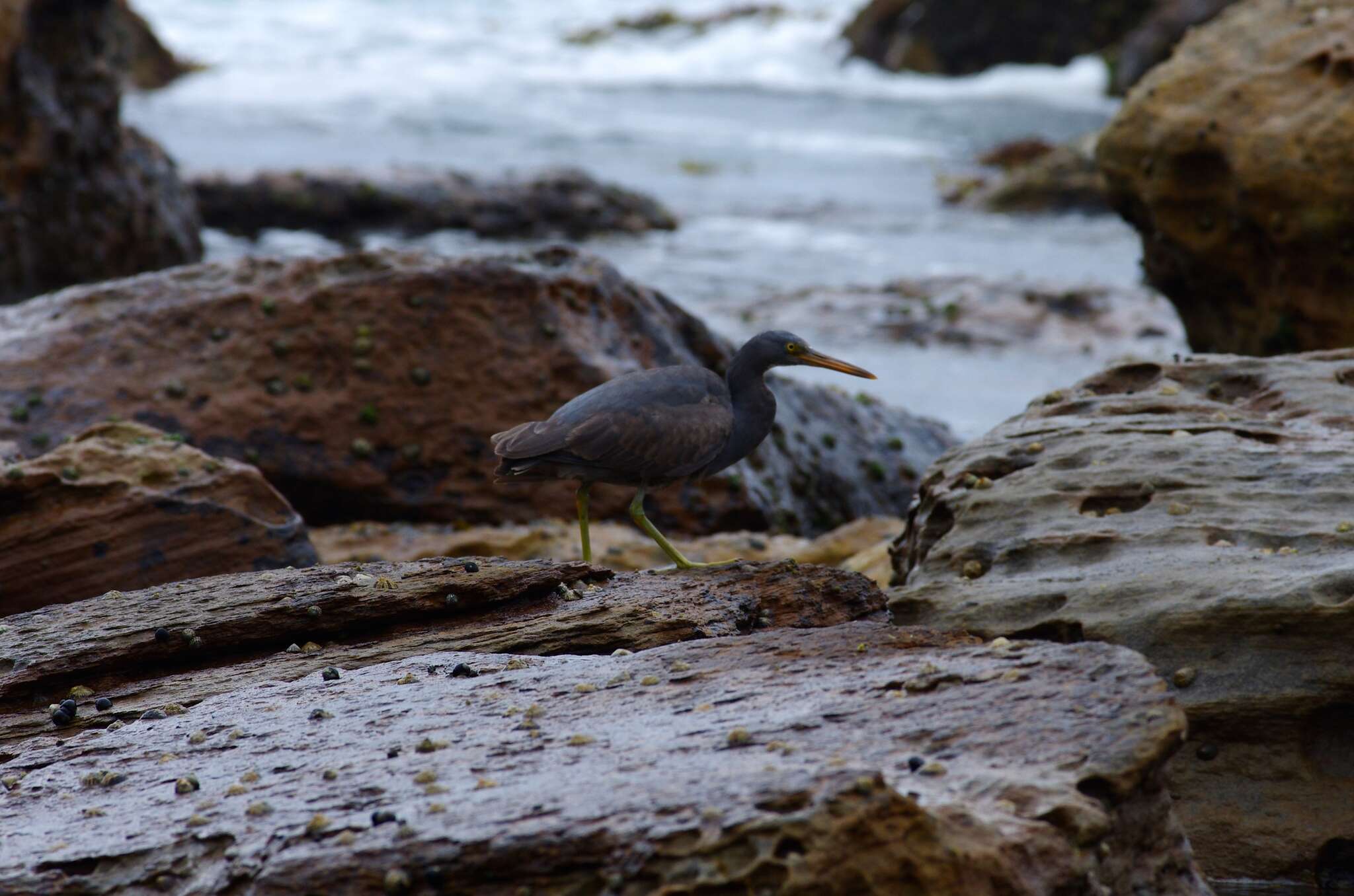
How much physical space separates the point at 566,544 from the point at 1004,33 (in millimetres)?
38779

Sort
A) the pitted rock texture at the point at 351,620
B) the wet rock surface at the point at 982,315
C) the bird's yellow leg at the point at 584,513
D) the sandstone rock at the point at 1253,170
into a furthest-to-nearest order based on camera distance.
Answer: the wet rock surface at the point at 982,315 → the sandstone rock at the point at 1253,170 → the bird's yellow leg at the point at 584,513 → the pitted rock texture at the point at 351,620

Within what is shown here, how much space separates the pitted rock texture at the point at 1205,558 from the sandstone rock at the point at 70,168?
10650 mm

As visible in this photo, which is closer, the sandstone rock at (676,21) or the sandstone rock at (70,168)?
the sandstone rock at (70,168)

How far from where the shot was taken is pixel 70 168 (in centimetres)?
1484

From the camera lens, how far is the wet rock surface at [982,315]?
1570 cm

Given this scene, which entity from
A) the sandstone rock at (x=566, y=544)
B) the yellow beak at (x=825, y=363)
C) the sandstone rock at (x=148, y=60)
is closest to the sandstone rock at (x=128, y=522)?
the sandstone rock at (x=566, y=544)

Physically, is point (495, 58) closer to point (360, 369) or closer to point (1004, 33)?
point (1004, 33)

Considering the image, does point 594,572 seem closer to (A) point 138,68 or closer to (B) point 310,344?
(B) point 310,344

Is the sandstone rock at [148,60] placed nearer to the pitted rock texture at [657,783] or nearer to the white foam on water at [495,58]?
the white foam on water at [495,58]

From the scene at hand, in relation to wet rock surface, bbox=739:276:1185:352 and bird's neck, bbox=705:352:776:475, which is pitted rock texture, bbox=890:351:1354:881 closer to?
bird's neck, bbox=705:352:776:475

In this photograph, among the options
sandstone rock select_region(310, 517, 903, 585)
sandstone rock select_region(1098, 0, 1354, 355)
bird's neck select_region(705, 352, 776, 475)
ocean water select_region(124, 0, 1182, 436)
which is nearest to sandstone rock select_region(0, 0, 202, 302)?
ocean water select_region(124, 0, 1182, 436)

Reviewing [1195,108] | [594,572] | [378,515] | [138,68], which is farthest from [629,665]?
[138,68]

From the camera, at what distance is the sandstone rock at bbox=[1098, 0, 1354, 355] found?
1031cm

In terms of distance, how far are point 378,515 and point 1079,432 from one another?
431 cm
